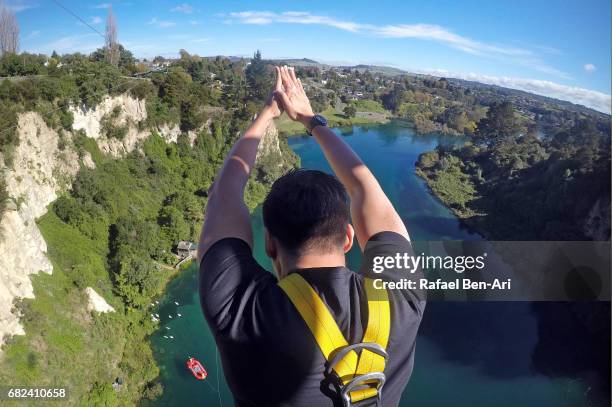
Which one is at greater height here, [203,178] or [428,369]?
[203,178]

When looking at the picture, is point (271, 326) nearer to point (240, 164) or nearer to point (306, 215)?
point (306, 215)

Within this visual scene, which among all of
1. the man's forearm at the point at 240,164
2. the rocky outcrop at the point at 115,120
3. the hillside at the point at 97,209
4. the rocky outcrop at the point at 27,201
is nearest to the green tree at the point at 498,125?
the hillside at the point at 97,209

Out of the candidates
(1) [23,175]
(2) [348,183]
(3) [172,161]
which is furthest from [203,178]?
(2) [348,183]

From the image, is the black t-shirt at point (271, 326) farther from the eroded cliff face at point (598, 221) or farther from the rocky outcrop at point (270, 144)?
the rocky outcrop at point (270, 144)

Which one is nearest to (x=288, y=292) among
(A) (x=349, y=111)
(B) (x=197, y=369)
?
(B) (x=197, y=369)

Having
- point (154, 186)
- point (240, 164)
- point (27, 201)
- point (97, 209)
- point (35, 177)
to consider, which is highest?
point (240, 164)

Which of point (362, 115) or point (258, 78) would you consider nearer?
point (258, 78)

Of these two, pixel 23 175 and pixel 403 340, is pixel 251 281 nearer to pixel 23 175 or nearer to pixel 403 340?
pixel 403 340

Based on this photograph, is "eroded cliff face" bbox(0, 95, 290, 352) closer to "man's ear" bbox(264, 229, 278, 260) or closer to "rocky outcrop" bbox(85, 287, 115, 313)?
"rocky outcrop" bbox(85, 287, 115, 313)
